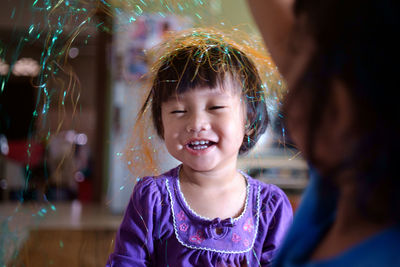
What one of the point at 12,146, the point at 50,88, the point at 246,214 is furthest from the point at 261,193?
the point at 12,146

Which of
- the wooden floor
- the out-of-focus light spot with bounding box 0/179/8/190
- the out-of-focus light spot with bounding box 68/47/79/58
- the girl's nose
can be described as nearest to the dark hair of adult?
the girl's nose

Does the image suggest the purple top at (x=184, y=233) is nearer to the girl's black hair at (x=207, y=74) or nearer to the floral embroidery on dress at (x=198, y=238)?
the floral embroidery on dress at (x=198, y=238)

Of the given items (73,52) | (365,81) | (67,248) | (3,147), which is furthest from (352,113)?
(3,147)

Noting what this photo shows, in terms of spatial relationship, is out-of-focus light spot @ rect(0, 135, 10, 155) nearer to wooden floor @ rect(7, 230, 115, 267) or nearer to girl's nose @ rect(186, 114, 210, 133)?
wooden floor @ rect(7, 230, 115, 267)

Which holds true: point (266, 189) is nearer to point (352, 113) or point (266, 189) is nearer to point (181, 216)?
point (181, 216)

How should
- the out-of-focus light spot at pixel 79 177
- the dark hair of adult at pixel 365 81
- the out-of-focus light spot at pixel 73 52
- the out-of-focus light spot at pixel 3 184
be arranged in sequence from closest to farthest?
the dark hair of adult at pixel 365 81 < the out-of-focus light spot at pixel 73 52 < the out-of-focus light spot at pixel 3 184 < the out-of-focus light spot at pixel 79 177

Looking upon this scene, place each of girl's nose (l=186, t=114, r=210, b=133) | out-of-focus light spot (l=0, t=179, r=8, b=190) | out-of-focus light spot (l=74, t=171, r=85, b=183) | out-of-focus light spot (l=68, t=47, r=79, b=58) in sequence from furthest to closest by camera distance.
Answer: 1. out-of-focus light spot (l=74, t=171, r=85, b=183)
2. out-of-focus light spot (l=0, t=179, r=8, b=190)
3. out-of-focus light spot (l=68, t=47, r=79, b=58)
4. girl's nose (l=186, t=114, r=210, b=133)

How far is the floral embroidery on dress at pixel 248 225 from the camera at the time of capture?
2.07ft

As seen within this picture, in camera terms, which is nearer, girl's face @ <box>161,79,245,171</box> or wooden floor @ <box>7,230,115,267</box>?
girl's face @ <box>161,79,245,171</box>

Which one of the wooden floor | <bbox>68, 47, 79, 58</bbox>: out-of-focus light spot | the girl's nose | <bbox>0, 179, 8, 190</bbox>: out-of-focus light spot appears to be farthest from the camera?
<bbox>0, 179, 8, 190</bbox>: out-of-focus light spot

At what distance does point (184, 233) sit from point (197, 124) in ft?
0.53

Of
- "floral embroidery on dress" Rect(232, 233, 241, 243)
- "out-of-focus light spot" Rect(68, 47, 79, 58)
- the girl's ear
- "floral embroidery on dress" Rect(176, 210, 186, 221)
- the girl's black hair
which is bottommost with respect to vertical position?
"floral embroidery on dress" Rect(232, 233, 241, 243)

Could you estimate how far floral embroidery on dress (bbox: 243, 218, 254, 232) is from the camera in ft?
2.07

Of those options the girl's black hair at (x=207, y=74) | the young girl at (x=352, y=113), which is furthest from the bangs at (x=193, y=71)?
the young girl at (x=352, y=113)
